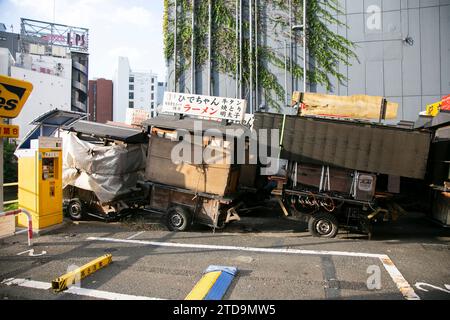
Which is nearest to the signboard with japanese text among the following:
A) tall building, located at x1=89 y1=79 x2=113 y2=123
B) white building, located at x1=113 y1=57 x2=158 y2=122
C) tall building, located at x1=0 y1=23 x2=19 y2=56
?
tall building, located at x1=0 y1=23 x2=19 y2=56

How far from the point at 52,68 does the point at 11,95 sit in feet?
172

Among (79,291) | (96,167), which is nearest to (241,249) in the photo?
(79,291)

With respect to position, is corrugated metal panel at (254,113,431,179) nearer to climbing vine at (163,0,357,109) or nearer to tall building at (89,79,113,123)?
climbing vine at (163,0,357,109)

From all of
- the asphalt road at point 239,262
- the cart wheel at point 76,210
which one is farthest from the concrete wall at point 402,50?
the cart wheel at point 76,210

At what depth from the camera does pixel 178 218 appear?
8641mm

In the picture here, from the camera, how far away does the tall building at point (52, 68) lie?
4741 cm

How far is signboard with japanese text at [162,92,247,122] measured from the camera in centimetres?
946

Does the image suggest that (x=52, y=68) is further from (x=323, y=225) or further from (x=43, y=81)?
(x=323, y=225)

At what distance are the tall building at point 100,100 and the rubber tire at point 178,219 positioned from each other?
220ft

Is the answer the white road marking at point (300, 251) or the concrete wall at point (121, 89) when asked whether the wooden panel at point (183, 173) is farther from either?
the concrete wall at point (121, 89)

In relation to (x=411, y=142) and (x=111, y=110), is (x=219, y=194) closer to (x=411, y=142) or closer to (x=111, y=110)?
(x=411, y=142)

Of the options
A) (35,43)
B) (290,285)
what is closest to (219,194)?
(290,285)

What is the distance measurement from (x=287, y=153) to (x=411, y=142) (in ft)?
9.31

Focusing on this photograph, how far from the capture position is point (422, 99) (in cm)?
1409
